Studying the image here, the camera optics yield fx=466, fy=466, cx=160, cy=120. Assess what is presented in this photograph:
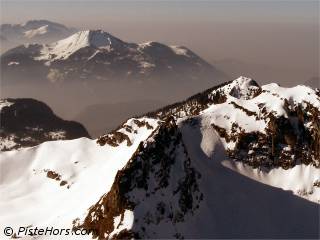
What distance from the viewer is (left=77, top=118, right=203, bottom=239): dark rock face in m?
175

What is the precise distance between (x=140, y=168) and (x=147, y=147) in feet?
35.6

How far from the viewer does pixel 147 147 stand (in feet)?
638

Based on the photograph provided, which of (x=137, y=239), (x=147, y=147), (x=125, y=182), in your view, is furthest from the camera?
→ (x=147, y=147)

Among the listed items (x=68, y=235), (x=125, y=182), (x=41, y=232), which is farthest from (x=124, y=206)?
(x=41, y=232)

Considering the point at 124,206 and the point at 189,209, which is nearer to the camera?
the point at 124,206

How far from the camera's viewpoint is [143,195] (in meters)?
183

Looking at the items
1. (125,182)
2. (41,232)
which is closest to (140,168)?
(125,182)

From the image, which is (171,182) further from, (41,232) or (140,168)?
(41,232)

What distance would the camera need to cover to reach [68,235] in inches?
7298

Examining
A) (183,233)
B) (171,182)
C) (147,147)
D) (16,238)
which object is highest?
(147,147)

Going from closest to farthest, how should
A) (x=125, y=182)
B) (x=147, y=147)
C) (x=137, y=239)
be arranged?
1. (x=137, y=239)
2. (x=125, y=182)
3. (x=147, y=147)

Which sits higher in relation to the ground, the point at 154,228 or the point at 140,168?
the point at 140,168

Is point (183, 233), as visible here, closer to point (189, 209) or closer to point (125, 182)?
point (189, 209)

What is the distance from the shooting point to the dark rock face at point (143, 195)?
175125 mm
